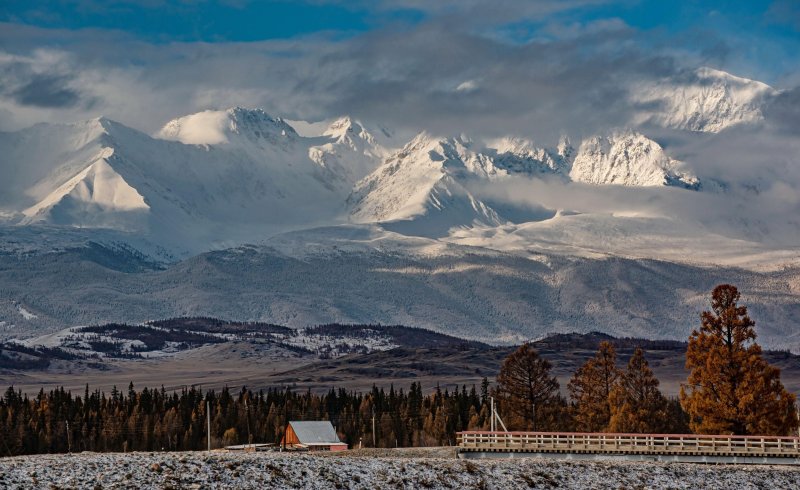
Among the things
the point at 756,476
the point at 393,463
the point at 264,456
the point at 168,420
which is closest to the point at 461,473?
the point at 393,463

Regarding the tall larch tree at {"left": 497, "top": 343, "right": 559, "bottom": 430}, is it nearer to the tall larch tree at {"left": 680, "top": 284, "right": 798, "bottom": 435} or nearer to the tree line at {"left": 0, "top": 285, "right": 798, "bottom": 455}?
the tree line at {"left": 0, "top": 285, "right": 798, "bottom": 455}

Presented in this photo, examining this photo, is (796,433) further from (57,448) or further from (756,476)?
(57,448)

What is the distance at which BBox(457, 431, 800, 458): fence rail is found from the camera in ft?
319

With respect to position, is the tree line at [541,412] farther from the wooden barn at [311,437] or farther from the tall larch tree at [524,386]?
the wooden barn at [311,437]

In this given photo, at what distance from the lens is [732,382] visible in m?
104

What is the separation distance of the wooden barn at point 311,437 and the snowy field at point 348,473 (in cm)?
4127

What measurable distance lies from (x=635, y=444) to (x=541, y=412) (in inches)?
1465

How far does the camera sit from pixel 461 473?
293ft

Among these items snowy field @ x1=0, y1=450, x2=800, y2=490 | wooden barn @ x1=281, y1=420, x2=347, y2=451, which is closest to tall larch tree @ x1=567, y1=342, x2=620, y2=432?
wooden barn @ x1=281, y1=420, x2=347, y2=451

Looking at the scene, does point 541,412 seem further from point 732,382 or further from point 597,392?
point 732,382

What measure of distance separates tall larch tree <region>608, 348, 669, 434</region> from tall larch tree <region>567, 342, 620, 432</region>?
1.19 meters

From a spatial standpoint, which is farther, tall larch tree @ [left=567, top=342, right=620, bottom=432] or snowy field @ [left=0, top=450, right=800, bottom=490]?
tall larch tree @ [left=567, top=342, right=620, bottom=432]

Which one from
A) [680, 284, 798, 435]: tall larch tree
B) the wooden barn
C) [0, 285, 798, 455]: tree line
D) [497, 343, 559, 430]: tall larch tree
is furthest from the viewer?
the wooden barn

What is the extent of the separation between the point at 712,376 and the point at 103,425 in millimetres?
104064
